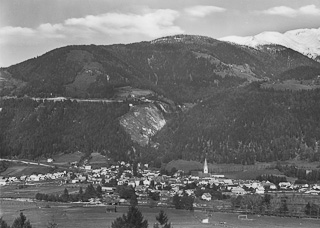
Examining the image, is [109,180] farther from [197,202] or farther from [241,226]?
[241,226]

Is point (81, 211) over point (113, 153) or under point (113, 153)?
under

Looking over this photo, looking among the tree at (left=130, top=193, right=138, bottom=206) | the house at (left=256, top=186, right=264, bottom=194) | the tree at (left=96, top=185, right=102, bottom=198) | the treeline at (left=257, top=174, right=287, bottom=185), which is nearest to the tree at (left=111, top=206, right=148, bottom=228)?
the tree at (left=130, top=193, right=138, bottom=206)

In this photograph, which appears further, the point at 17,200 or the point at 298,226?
the point at 17,200

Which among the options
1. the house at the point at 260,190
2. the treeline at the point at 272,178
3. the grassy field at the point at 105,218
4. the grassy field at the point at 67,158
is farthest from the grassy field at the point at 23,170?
the house at the point at 260,190

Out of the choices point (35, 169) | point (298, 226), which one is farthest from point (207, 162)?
point (298, 226)

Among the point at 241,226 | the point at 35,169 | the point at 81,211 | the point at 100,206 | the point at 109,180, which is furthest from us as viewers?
the point at 35,169
